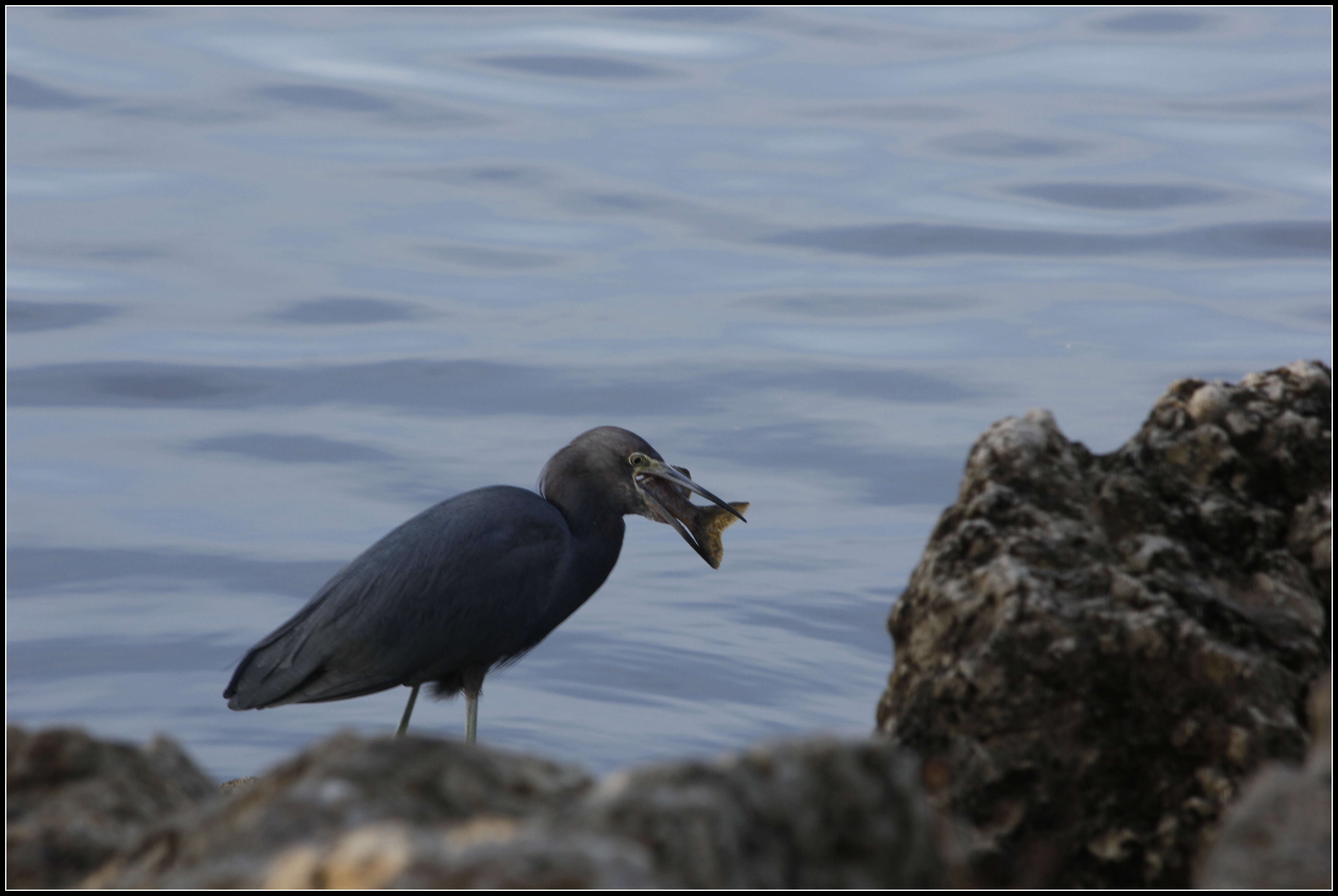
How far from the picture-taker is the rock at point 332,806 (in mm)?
1894

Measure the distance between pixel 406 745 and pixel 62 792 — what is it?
2.49 feet

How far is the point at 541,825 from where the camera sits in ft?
5.92

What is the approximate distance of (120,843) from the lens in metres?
2.37

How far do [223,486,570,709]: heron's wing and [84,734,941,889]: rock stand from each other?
348 cm

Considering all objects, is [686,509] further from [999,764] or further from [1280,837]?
[1280,837]

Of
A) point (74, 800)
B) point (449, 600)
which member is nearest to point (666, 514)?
point (449, 600)

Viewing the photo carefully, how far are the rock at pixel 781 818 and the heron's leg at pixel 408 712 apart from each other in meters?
3.89

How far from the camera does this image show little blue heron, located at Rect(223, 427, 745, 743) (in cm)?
572

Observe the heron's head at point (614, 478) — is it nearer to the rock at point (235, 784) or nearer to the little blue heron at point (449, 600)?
the little blue heron at point (449, 600)

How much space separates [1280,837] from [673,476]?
164 inches

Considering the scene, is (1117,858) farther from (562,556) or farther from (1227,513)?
(562,556)

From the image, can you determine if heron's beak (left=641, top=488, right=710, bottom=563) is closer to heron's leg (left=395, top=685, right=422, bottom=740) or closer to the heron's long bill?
the heron's long bill

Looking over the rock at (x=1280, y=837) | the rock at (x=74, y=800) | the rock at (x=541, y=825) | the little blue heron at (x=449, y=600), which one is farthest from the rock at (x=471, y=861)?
the little blue heron at (x=449, y=600)

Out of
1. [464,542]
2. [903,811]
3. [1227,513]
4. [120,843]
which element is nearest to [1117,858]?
[1227,513]
